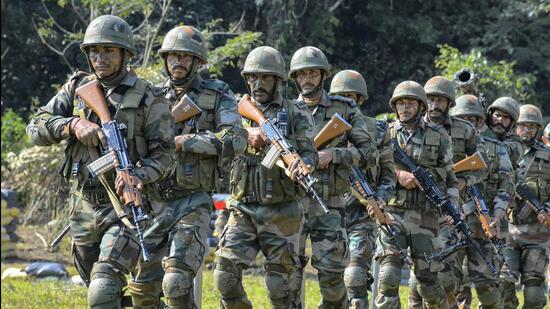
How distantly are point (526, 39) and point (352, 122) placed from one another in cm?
1731

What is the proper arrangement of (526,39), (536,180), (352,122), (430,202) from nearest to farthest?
1. (352,122)
2. (430,202)
3. (536,180)
4. (526,39)

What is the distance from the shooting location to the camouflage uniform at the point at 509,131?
13500 millimetres

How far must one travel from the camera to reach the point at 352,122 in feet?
35.1

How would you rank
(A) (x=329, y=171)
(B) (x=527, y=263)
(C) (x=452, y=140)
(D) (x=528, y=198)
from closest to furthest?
(A) (x=329, y=171)
(C) (x=452, y=140)
(B) (x=527, y=263)
(D) (x=528, y=198)

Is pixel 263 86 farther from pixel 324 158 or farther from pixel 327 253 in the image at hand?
pixel 327 253

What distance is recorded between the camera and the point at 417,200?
11484 millimetres

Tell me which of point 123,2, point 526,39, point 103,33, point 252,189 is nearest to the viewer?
point 103,33

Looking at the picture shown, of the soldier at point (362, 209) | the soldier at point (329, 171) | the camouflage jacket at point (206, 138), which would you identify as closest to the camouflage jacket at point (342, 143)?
the soldier at point (329, 171)

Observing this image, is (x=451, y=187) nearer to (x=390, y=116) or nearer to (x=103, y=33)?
(x=103, y=33)

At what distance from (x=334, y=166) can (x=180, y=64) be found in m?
1.92

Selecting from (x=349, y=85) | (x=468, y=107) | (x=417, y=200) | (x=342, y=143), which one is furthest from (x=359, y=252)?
(x=468, y=107)

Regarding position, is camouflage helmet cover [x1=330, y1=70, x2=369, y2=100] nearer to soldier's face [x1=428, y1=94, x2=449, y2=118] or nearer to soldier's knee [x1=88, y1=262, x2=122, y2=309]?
soldier's face [x1=428, y1=94, x2=449, y2=118]

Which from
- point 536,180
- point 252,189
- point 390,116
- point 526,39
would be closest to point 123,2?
point 390,116

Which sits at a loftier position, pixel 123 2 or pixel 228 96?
pixel 123 2
